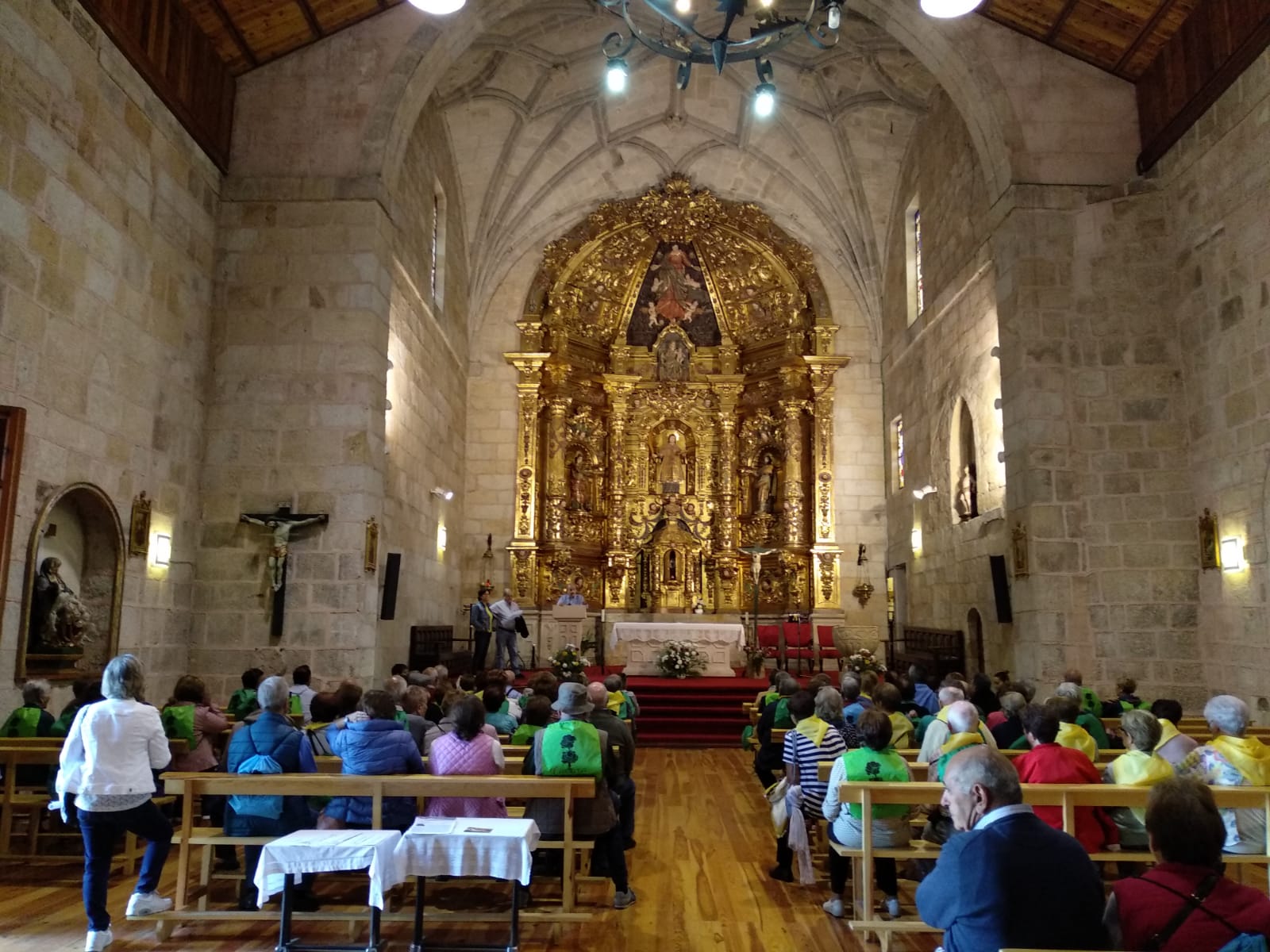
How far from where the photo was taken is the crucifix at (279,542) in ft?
35.7

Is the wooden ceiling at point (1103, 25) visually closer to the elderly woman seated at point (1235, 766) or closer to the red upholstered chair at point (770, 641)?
the elderly woman seated at point (1235, 766)

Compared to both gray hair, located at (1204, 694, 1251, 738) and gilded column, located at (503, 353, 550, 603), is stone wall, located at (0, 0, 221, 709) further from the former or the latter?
gilded column, located at (503, 353, 550, 603)

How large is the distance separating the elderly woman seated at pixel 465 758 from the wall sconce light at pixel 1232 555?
815 centimetres

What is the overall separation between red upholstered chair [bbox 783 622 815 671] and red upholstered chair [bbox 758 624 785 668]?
7.3 inches

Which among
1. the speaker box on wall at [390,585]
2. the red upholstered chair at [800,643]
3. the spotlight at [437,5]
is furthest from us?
the red upholstered chair at [800,643]

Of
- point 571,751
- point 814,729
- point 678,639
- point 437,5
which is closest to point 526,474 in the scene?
point 678,639

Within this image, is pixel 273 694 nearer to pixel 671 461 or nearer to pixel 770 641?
pixel 770 641

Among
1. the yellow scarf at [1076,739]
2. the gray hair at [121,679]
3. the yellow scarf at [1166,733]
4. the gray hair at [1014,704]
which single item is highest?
the gray hair at [121,679]

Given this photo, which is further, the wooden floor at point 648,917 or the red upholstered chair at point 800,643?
the red upholstered chair at point 800,643

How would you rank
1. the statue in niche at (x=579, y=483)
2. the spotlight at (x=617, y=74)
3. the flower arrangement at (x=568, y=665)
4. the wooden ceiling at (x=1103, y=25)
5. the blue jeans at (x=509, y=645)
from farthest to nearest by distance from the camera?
the statue in niche at (x=579, y=483)
the blue jeans at (x=509, y=645)
the flower arrangement at (x=568, y=665)
the wooden ceiling at (x=1103, y=25)
the spotlight at (x=617, y=74)

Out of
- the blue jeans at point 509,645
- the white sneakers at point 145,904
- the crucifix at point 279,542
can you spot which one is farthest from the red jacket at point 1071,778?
the blue jeans at point 509,645

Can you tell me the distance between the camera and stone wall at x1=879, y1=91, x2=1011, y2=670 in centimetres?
1304

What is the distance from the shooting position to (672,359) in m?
Result: 21.0

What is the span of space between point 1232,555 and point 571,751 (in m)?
7.99
